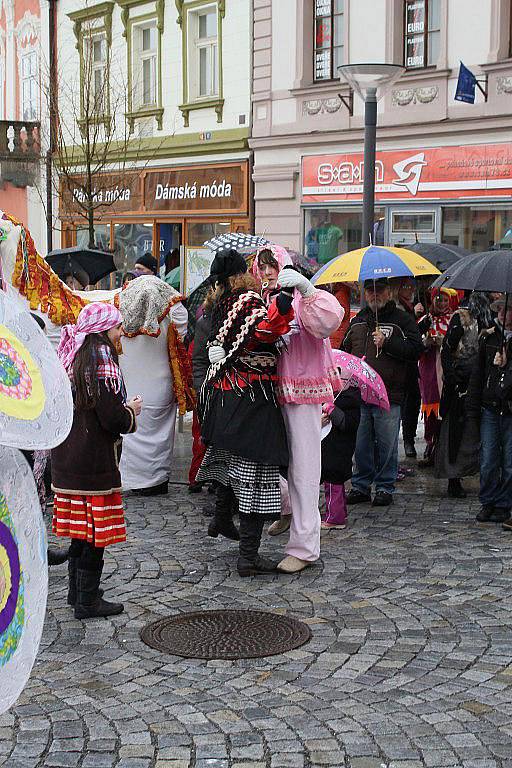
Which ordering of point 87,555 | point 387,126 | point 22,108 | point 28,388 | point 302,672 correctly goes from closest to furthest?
point 28,388
point 302,672
point 87,555
point 387,126
point 22,108

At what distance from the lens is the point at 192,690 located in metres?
4.93

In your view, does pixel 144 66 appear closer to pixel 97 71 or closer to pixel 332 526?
pixel 97 71

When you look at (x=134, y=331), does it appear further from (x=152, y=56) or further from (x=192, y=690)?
(x=152, y=56)

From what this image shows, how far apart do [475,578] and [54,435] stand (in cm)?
439

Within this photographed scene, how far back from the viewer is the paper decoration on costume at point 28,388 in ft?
8.21

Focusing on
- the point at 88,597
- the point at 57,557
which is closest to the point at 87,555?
the point at 88,597

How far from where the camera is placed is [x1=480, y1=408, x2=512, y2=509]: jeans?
7.93 m

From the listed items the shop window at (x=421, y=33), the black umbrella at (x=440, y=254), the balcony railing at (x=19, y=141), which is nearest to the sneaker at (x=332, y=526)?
the black umbrella at (x=440, y=254)

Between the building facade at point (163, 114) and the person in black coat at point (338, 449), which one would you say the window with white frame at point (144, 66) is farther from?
the person in black coat at point (338, 449)

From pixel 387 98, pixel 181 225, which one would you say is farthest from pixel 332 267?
pixel 181 225

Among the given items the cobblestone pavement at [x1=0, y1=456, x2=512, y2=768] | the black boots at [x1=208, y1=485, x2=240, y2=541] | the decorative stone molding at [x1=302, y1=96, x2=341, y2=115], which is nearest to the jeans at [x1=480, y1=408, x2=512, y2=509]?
the cobblestone pavement at [x1=0, y1=456, x2=512, y2=768]

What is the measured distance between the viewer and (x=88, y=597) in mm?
5879

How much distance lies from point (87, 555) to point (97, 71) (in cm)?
2097

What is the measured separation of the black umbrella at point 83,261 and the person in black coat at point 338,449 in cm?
386
